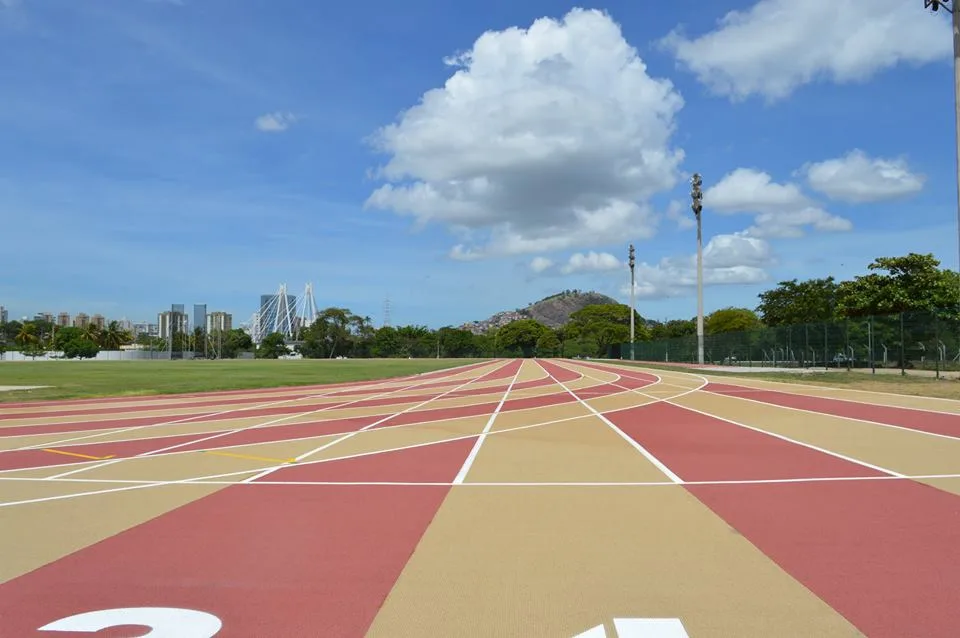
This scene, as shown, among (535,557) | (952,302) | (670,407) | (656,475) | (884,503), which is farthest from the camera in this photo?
(952,302)

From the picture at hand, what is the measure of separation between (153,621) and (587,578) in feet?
9.11

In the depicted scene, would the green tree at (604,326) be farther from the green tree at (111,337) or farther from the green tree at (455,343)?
the green tree at (111,337)

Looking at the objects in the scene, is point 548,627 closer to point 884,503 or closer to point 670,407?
point 884,503

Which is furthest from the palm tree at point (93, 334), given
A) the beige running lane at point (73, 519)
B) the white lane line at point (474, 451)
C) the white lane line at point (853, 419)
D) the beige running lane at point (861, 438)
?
the beige running lane at point (73, 519)

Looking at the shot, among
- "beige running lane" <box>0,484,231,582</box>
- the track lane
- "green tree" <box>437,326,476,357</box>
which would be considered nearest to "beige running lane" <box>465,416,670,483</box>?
"beige running lane" <box>0,484,231,582</box>

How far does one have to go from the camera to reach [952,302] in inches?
1575

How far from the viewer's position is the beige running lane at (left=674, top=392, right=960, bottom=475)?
29.9ft

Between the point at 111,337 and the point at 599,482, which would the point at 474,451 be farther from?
the point at 111,337

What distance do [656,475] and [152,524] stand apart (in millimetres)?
5742

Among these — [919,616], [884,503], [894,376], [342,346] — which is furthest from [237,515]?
[342,346]

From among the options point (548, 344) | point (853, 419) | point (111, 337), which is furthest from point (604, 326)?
point (853, 419)

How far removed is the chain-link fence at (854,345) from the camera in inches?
1083

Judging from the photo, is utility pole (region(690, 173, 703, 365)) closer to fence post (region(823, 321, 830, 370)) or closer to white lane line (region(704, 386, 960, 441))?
fence post (region(823, 321, 830, 370))

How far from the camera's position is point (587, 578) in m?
4.79
